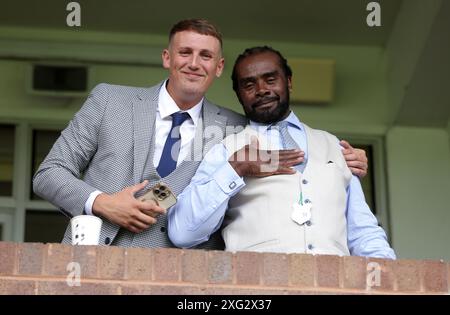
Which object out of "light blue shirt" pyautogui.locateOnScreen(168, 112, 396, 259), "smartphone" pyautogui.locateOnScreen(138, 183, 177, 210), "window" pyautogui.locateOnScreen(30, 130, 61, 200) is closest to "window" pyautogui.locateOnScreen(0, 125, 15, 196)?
"window" pyautogui.locateOnScreen(30, 130, 61, 200)

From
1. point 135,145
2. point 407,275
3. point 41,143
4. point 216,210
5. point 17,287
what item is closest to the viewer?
point 17,287

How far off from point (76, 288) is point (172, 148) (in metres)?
0.88

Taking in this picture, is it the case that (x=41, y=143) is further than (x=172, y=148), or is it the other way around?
(x=41, y=143)

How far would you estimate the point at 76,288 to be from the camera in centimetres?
411

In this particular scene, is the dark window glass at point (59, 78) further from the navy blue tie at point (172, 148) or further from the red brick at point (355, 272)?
the red brick at point (355, 272)

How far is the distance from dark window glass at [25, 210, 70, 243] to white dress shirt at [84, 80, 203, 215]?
8.80 ft

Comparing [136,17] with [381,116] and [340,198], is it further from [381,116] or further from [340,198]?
[340,198]

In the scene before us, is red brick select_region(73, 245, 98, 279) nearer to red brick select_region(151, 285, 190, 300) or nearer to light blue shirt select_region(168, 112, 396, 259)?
red brick select_region(151, 285, 190, 300)

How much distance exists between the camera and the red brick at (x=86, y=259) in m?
4.13

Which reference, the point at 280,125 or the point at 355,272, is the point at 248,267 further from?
the point at 280,125

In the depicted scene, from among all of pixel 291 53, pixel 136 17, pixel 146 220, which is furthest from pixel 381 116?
pixel 146 220

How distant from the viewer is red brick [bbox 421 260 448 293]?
4293mm

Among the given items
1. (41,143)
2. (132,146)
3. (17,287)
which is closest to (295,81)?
(41,143)

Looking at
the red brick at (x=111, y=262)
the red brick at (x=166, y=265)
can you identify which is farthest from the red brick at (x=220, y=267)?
the red brick at (x=111, y=262)
